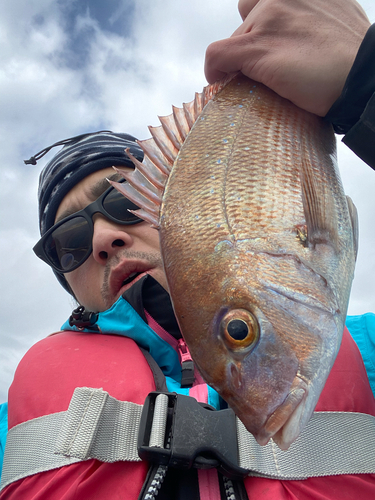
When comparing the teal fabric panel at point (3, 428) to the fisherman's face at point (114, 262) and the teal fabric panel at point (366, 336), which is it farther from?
the teal fabric panel at point (366, 336)

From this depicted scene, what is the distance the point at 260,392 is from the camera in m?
0.86

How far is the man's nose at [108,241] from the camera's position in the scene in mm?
2441

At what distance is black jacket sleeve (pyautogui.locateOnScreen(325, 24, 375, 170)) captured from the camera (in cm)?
120

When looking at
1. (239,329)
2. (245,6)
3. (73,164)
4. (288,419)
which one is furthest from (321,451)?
(73,164)

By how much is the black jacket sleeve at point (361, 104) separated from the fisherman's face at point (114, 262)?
1.39 metres

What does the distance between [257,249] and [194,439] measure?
775 millimetres

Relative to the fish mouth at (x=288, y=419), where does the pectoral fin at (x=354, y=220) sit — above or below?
above

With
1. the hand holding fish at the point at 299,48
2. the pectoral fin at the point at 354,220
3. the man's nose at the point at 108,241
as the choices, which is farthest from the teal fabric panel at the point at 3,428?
the hand holding fish at the point at 299,48

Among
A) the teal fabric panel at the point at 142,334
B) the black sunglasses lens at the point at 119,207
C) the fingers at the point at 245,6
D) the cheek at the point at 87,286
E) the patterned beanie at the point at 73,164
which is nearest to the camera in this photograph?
the fingers at the point at 245,6

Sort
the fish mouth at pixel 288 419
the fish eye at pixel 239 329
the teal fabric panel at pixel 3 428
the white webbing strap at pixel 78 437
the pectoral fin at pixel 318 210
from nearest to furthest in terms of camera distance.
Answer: the fish mouth at pixel 288 419
the fish eye at pixel 239 329
the pectoral fin at pixel 318 210
the white webbing strap at pixel 78 437
the teal fabric panel at pixel 3 428

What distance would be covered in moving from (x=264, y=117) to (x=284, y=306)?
85 cm

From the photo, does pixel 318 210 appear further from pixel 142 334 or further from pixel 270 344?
pixel 142 334

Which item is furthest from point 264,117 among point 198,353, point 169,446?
point 169,446

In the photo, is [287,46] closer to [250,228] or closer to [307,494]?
[250,228]
